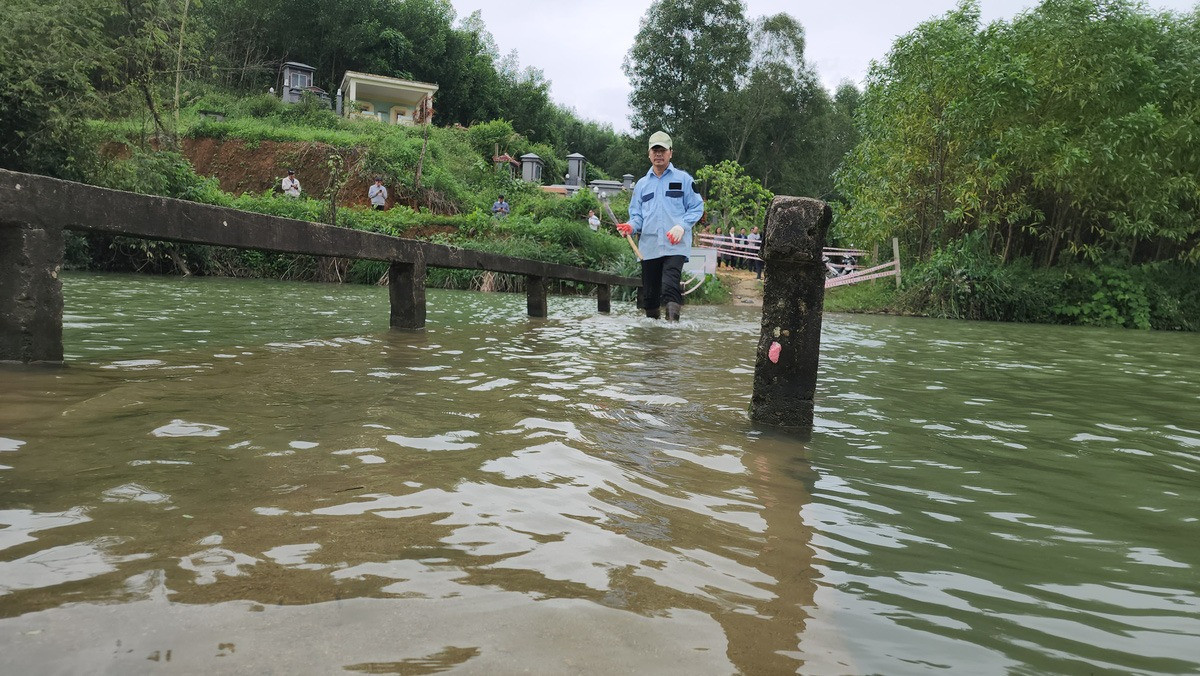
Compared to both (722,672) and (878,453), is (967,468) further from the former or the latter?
(722,672)

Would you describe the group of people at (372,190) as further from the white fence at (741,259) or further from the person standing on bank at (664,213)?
the person standing on bank at (664,213)

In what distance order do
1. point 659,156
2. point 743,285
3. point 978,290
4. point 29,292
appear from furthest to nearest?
point 743,285 < point 978,290 < point 659,156 < point 29,292

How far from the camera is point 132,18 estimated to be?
17797 mm

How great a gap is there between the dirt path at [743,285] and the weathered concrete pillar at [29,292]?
55.9 ft

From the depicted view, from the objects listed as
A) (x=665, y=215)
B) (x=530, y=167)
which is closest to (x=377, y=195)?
(x=530, y=167)

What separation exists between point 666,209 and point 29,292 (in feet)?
20.0

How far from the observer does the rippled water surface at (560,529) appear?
1.33 m

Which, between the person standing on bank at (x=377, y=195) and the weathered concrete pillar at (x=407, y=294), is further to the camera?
the person standing on bank at (x=377, y=195)

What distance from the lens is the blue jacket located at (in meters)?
8.48

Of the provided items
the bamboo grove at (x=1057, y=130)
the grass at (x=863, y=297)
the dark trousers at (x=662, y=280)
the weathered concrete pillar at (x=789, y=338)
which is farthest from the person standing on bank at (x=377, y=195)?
the weathered concrete pillar at (x=789, y=338)

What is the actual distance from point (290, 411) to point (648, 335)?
4920 mm

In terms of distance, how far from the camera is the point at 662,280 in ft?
29.2

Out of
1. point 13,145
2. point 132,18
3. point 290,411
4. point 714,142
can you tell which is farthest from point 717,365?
point 714,142

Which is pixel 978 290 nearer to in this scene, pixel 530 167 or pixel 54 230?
pixel 54 230
